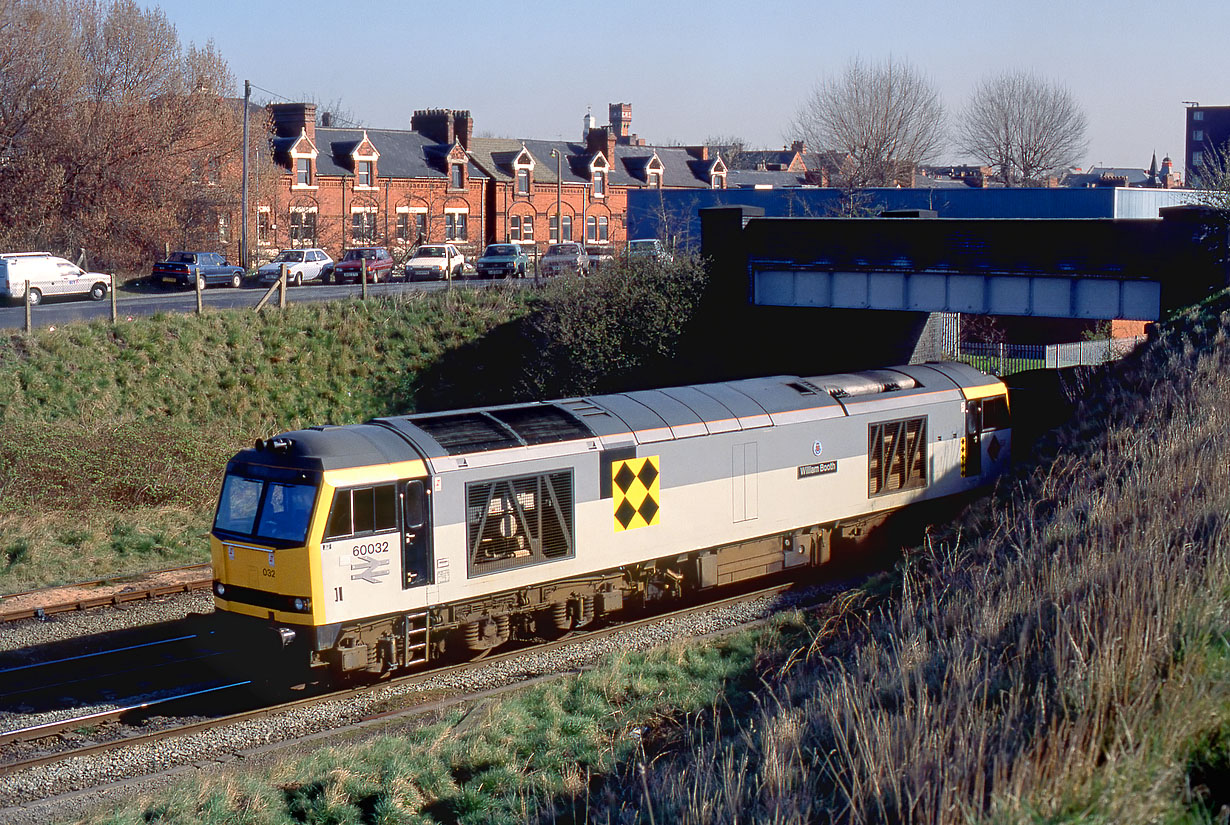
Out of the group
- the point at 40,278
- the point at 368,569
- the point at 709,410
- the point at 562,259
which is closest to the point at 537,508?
the point at 368,569

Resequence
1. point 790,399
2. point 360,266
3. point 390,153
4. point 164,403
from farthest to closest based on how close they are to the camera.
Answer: point 390,153 → point 360,266 → point 164,403 → point 790,399

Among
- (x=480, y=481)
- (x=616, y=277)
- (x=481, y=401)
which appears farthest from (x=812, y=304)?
(x=480, y=481)

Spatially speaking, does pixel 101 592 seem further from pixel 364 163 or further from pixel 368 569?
pixel 364 163

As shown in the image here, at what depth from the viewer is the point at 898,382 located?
64.4ft

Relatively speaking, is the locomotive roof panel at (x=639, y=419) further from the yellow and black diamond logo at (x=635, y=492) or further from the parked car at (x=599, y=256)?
the parked car at (x=599, y=256)

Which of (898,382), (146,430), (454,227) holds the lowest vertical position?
(146,430)

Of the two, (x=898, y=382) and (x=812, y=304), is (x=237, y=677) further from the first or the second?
(x=812, y=304)

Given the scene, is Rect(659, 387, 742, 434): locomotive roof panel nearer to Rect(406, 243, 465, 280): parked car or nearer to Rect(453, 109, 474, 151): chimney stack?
Rect(406, 243, 465, 280): parked car

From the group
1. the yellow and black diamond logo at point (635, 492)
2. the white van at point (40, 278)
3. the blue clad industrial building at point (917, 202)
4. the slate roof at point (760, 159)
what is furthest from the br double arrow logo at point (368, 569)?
the slate roof at point (760, 159)

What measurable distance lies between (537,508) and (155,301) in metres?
25.3

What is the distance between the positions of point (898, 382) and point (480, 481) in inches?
352

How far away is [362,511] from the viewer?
12781 millimetres

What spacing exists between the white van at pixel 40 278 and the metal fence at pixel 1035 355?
29.7 metres

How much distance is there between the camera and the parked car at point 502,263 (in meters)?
47.8
